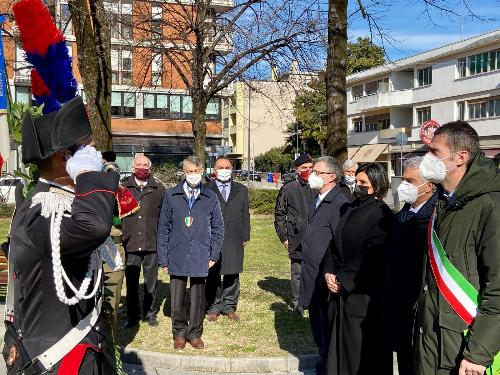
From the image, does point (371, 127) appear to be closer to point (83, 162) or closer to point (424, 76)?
point (424, 76)

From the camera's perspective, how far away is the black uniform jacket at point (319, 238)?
19.1 feet

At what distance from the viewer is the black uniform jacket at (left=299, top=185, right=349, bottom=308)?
5820 millimetres

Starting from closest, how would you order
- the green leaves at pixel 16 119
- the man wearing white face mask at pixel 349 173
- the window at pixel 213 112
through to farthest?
the green leaves at pixel 16 119 → the man wearing white face mask at pixel 349 173 → the window at pixel 213 112

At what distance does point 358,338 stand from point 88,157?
2.92m

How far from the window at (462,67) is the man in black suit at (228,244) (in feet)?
134

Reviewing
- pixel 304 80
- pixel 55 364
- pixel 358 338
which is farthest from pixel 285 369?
pixel 304 80

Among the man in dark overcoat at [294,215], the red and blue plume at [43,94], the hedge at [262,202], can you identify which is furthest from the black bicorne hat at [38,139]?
the hedge at [262,202]

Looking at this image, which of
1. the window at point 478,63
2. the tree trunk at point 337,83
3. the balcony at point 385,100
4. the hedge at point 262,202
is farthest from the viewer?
the balcony at point 385,100

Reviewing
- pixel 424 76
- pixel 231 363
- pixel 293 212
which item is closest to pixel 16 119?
pixel 231 363

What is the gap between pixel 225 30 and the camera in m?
18.2

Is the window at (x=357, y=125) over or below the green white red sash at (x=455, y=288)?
over

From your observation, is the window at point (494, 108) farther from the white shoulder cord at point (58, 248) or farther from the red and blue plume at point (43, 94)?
the white shoulder cord at point (58, 248)

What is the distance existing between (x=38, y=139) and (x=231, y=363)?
4.11 m

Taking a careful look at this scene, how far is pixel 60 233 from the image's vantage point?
2652 mm
